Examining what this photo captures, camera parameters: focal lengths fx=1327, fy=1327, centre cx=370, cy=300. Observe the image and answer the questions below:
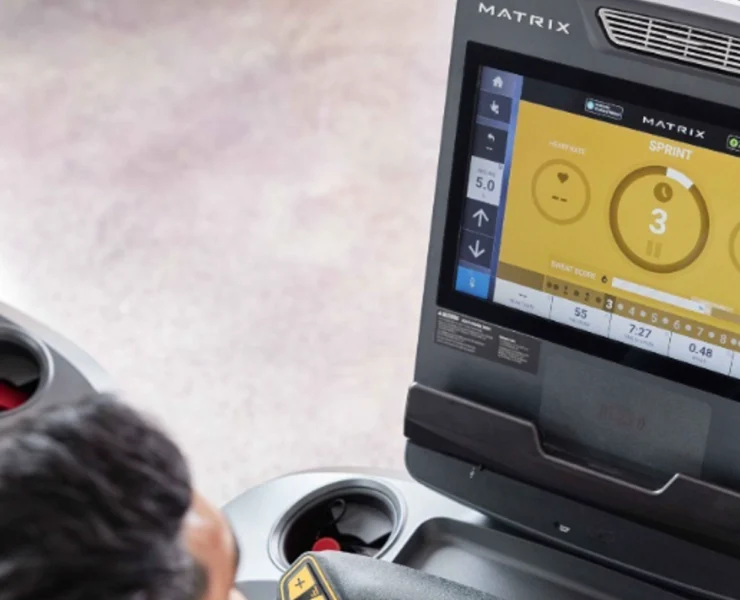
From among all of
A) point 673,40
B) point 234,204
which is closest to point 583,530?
point 673,40

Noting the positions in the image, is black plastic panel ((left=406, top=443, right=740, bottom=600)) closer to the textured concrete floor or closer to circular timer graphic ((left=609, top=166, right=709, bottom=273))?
circular timer graphic ((left=609, top=166, right=709, bottom=273))

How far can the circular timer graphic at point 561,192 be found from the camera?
3.16 feet

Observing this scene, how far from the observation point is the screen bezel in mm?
918

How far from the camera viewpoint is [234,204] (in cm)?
269

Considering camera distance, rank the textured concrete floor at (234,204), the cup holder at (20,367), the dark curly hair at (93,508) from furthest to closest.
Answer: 1. the textured concrete floor at (234,204)
2. the cup holder at (20,367)
3. the dark curly hair at (93,508)

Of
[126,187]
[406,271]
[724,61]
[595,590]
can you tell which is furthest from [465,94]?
[126,187]

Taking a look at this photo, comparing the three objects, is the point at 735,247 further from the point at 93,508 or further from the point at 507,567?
the point at 93,508

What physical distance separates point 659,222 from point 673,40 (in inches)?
5.1

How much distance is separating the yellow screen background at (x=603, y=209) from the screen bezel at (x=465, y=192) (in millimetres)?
24

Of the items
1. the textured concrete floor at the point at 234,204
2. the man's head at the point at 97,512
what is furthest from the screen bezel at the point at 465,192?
the textured concrete floor at the point at 234,204

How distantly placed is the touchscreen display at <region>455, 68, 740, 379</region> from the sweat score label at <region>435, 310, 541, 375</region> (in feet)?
0.10

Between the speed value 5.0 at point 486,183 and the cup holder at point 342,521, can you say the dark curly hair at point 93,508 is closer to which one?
the speed value 5.0 at point 486,183

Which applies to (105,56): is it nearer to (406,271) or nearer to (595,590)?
(406,271)

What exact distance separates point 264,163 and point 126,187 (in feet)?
0.97
